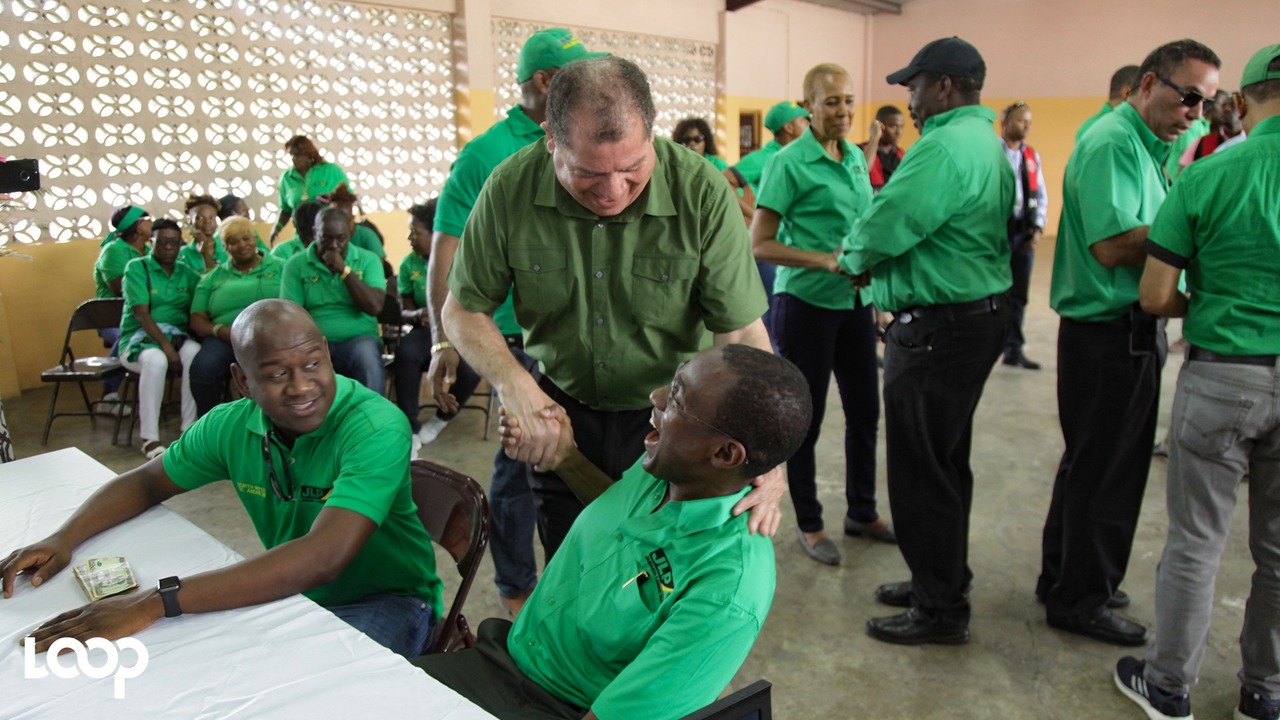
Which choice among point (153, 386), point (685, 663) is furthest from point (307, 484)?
point (153, 386)

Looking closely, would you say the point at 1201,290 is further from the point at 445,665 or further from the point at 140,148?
the point at 140,148

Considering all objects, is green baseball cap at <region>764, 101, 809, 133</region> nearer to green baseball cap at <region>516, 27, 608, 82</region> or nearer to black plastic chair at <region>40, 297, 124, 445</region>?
green baseball cap at <region>516, 27, 608, 82</region>

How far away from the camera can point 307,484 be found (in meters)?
1.92

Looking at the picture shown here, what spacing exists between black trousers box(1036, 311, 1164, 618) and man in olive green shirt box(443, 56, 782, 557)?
1155mm

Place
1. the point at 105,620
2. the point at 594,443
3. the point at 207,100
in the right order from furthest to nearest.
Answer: the point at 207,100
the point at 594,443
the point at 105,620

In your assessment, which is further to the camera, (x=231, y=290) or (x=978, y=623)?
(x=231, y=290)

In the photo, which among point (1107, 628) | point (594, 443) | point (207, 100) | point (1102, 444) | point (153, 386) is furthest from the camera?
point (207, 100)

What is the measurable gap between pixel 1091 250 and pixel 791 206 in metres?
1.14

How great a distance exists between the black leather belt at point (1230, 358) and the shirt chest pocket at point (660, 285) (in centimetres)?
133

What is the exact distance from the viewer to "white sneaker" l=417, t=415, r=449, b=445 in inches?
195

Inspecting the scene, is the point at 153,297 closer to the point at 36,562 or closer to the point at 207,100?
the point at 207,100

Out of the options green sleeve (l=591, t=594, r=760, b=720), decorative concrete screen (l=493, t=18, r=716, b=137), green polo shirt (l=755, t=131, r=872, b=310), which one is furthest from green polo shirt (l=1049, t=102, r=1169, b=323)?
decorative concrete screen (l=493, t=18, r=716, b=137)

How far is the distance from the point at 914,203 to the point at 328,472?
1.74 m

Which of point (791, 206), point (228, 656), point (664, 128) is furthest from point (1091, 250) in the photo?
point (664, 128)
